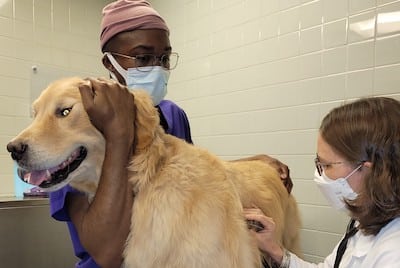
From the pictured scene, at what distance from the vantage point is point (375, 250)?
1024 mm

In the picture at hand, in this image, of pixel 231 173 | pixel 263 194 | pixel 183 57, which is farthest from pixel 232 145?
pixel 231 173

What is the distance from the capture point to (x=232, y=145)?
2.47 metres

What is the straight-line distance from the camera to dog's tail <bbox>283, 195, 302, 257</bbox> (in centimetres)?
167

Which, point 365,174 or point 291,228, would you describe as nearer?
point 365,174

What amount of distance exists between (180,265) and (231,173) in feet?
1.16

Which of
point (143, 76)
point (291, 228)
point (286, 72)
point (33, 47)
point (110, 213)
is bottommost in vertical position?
point (291, 228)

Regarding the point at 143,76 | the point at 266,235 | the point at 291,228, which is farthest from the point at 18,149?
the point at 291,228

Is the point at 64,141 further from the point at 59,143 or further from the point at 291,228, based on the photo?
the point at 291,228

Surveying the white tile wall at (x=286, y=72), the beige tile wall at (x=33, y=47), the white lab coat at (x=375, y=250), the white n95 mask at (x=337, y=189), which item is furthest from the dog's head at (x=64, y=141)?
the beige tile wall at (x=33, y=47)

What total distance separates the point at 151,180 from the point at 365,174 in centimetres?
58

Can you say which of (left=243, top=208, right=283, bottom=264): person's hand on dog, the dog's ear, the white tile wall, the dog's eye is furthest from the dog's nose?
the white tile wall

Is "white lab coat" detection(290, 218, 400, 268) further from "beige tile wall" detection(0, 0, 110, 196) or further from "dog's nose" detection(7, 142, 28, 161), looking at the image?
"beige tile wall" detection(0, 0, 110, 196)

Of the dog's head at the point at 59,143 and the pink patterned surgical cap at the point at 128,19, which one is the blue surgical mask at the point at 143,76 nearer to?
the pink patterned surgical cap at the point at 128,19

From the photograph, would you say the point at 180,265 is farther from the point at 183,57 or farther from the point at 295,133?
the point at 183,57
